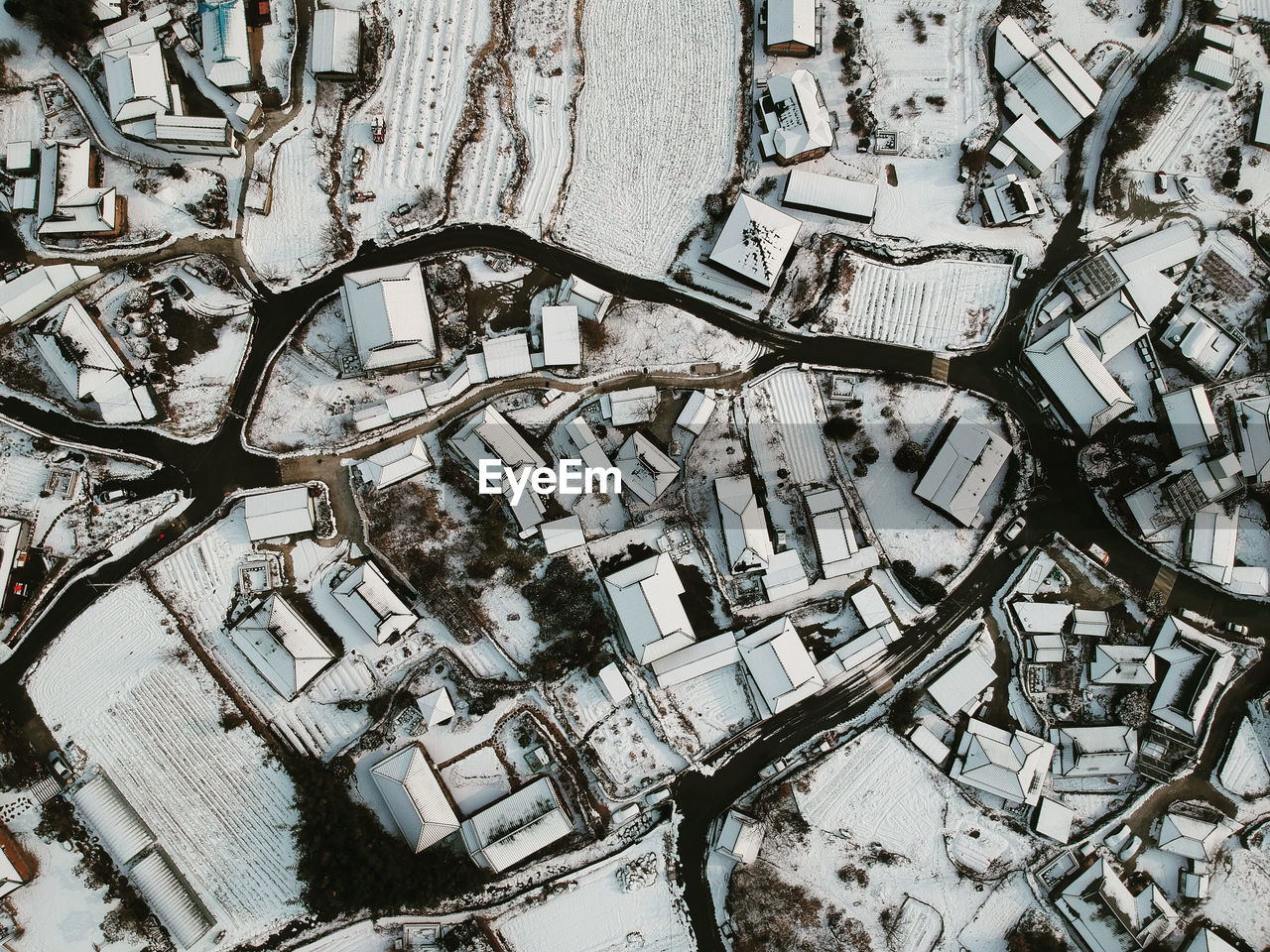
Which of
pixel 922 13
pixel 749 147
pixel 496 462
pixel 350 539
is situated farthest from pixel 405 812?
pixel 922 13

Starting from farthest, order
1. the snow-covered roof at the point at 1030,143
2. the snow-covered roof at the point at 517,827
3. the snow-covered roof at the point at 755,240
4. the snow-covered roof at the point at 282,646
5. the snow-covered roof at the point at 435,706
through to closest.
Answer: the snow-covered roof at the point at 1030,143 → the snow-covered roof at the point at 755,240 → the snow-covered roof at the point at 435,706 → the snow-covered roof at the point at 282,646 → the snow-covered roof at the point at 517,827

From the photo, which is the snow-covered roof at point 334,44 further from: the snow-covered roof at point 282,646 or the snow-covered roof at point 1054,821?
the snow-covered roof at point 1054,821

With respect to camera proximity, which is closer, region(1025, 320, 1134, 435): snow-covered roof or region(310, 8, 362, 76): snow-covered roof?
region(1025, 320, 1134, 435): snow-covered roof

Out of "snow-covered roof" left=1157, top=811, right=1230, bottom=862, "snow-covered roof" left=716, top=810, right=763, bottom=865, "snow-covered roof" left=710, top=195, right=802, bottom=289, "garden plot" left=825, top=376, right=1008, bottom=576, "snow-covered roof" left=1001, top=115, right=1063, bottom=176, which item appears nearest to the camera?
"snow-covered roof" left=716, top=810, right=763, bottom=865

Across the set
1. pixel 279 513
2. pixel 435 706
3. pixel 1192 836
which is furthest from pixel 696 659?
pixel 1192 836

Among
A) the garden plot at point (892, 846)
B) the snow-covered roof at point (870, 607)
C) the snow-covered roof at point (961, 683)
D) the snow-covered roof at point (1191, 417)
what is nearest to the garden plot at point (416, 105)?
the snow-covered roof at point (870, 607)

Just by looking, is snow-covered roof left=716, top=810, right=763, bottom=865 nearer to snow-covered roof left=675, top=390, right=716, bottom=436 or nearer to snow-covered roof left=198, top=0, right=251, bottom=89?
snow-covered roof left=675, top=390, right=716, bottom=436

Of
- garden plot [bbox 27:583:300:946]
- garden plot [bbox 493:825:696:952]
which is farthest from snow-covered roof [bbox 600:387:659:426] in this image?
garden plot [bbox 27:583:300:946]
